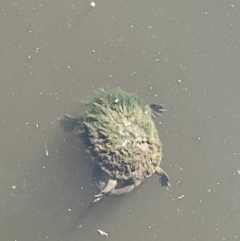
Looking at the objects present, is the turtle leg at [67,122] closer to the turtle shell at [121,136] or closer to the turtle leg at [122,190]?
the turtle shell at [121,136]

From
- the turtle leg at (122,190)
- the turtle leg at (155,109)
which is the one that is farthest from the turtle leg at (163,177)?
the turtle leg at (155,109)

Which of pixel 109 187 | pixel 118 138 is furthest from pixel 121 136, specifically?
pixel 109 187

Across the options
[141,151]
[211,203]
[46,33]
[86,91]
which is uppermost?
[46,33]

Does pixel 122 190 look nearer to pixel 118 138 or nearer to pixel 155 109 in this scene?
pixel 118 138

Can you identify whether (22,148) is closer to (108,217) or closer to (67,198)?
(67,198)

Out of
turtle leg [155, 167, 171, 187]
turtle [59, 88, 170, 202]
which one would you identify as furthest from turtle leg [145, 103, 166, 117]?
turtle leg [155, 167, 171, 187]

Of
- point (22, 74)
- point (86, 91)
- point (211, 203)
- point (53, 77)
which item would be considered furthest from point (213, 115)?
point (22, 74)
